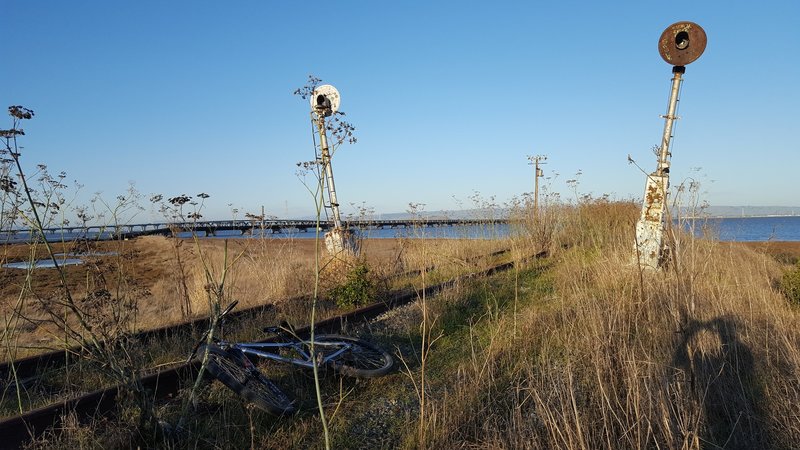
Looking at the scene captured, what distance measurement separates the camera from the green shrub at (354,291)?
7.50 m

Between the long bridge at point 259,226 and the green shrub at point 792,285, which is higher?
the long bridge at point 259,226

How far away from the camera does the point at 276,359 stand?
4.38 m

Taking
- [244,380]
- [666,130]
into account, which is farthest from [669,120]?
[244,380]

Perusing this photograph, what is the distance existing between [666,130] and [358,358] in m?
6.25

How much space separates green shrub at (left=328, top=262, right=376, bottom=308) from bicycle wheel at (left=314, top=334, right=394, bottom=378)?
7.65ft

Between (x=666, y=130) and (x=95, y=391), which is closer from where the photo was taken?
(x=95, y=391)

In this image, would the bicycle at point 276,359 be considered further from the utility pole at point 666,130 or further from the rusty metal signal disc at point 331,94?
the rusty metal signal disc at point 331,94

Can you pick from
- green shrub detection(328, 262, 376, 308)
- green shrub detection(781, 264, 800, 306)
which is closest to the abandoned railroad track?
green shrub detection(328, 262, 376, 308)

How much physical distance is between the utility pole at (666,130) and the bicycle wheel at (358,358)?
488 centimetres

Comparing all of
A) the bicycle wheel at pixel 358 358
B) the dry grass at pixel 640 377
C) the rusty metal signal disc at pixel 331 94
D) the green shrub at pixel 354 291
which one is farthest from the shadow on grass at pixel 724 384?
the rusty metal signal disc at pixel 331 94

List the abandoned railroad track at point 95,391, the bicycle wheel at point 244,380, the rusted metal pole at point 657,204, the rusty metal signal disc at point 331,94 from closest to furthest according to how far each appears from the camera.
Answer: the abandoned railroad track at point 95,391 < the bicycle wheel at point 244,380 < the rusted metal pole at point 657,204 < the rusty metal signal disc at point 331,94

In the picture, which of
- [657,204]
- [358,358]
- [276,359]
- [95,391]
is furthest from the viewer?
[657,204]

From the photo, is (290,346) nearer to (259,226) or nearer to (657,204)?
(259,226)

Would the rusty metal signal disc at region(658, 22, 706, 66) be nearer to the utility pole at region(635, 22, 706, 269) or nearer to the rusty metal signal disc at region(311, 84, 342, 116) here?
the utility pole at region(635, 22, 706, 269)
